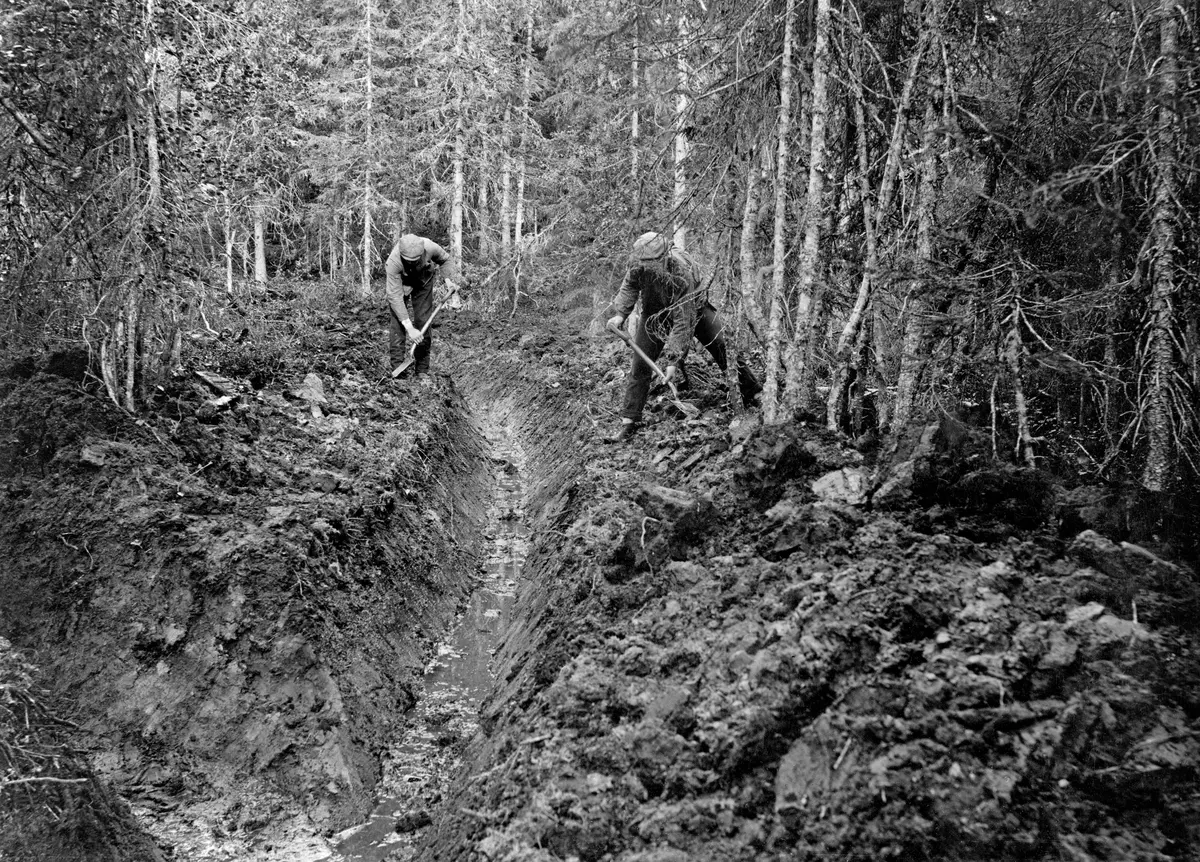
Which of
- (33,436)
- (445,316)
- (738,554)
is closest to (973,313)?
(738,554)

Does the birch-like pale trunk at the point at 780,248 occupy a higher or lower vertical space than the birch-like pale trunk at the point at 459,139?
lower

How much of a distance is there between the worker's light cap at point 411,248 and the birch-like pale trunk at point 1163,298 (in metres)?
7.58

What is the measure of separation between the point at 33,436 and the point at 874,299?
6.11 metres

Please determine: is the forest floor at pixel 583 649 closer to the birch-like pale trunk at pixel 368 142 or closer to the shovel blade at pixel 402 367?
the shovel blade at pixel 402 367

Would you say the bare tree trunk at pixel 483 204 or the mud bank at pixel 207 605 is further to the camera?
the bare tree trunk at pixel 483 204

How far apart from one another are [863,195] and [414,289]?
20.7ft

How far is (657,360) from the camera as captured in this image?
25.9 feet

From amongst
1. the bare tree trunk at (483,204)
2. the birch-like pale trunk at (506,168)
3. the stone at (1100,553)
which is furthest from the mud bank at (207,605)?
the bare tree trunk at (483,204)

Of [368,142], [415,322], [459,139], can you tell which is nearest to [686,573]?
[415,322]

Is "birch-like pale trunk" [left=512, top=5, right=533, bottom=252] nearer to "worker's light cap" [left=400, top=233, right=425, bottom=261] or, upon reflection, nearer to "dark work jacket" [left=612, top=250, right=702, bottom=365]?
"worker's light cap" [left=400, top=233, right=425, bottom=261]

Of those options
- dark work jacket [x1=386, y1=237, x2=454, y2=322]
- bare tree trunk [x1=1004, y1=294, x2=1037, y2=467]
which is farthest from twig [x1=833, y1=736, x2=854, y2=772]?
dark work jacket [x1=386, y1=237, x2=454, y2=322]

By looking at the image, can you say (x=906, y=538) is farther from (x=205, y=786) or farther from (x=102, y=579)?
(x=102, y=579)

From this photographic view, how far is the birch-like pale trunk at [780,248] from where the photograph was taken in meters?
5.54

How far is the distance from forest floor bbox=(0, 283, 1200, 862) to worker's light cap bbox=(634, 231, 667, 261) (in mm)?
1649
